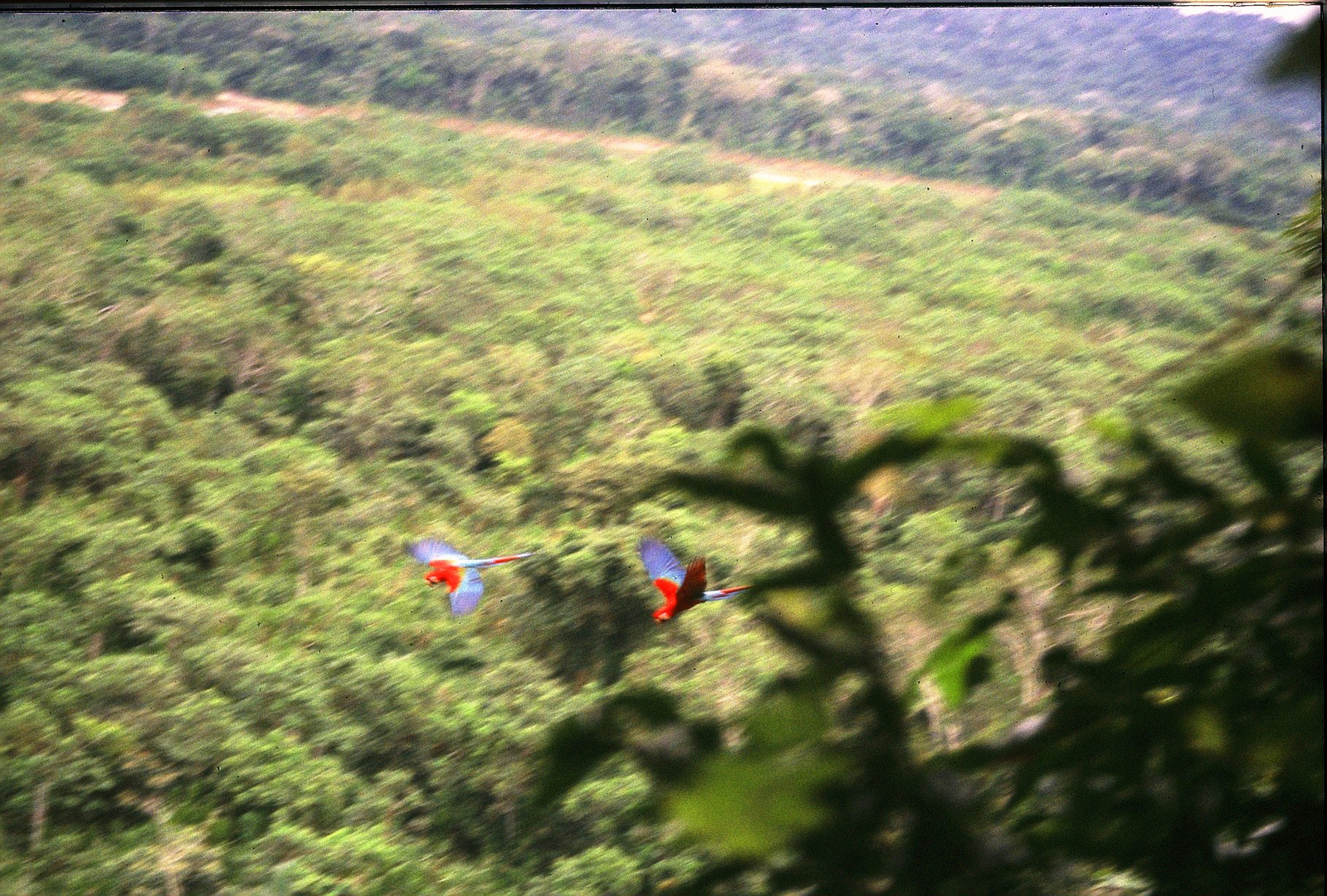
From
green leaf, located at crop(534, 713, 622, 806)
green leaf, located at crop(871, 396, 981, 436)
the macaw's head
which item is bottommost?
the macaw's head

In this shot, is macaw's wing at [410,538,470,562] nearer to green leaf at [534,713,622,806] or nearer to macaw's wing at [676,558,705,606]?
macaw's wing at [676,558,705,606]

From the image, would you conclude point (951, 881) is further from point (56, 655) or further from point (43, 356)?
point (43, 356)

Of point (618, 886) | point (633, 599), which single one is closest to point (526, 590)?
point (633, 599)

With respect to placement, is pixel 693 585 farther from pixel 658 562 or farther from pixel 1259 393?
pixel 658 562

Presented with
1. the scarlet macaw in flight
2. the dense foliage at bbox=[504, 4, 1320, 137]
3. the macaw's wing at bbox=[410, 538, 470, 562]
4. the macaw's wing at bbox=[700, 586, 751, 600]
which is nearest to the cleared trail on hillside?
the dense foliage at bbox=[504, 4, 1320, 137]

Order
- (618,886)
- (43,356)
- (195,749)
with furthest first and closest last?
(43,356) → (195,749) → (618,886)

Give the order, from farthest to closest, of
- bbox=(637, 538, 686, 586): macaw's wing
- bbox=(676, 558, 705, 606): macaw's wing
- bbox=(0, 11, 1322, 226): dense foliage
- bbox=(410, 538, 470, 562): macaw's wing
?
bbox=(0, 11, 1322, 226): dense foliage < bbox=(410, 538, 470, 562): macaw's wing < bbox=(637, 538, 686, 586): macaw's wing < bbox=(676, 558, 705, 606): macaw's wing

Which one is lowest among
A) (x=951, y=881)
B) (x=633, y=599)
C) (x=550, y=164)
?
(x=550, y=164)

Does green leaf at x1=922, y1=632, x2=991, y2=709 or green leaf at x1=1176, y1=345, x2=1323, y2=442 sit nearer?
green leaf at x1=1176, y1=345, x2=1323, y2=442

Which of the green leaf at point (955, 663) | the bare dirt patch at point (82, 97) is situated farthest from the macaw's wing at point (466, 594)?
the bare dirt patch at point (82, 97)
